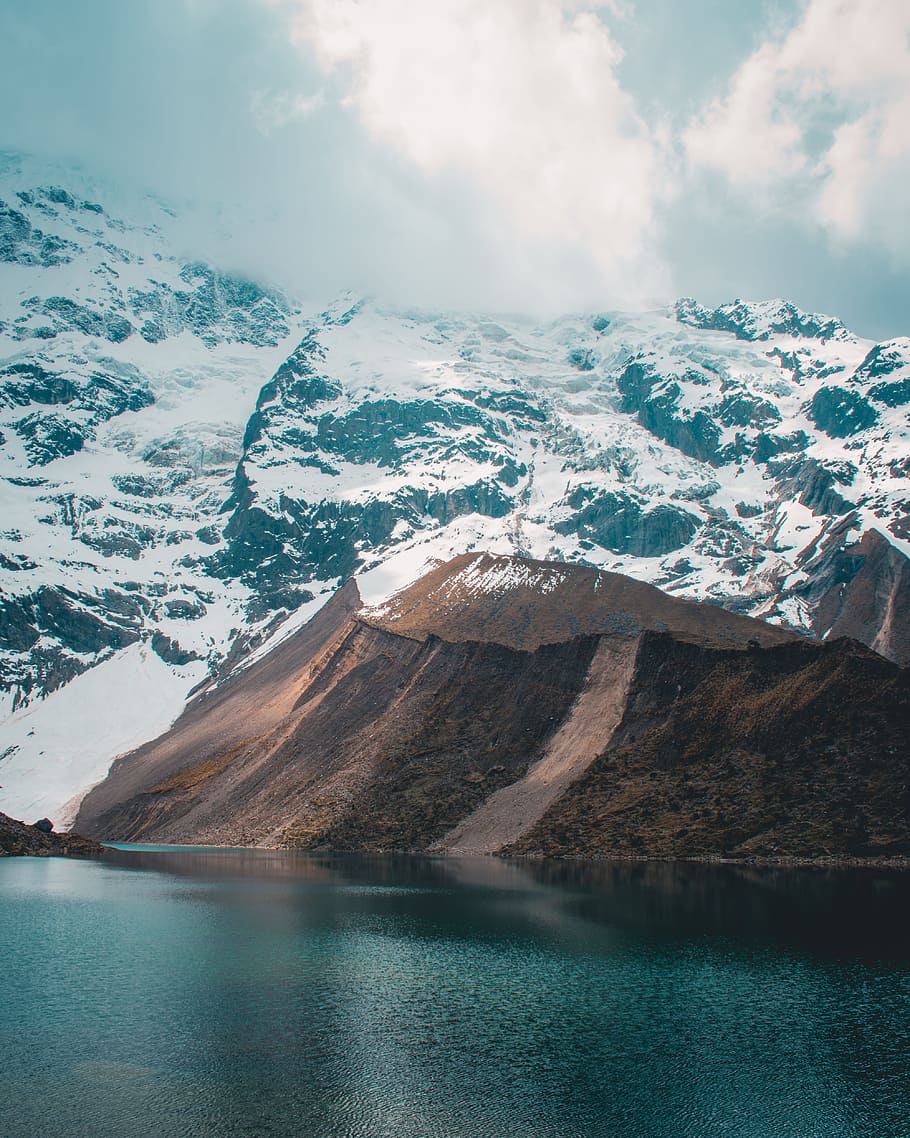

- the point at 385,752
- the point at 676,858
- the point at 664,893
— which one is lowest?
the point at 664,893

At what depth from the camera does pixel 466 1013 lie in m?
48.1

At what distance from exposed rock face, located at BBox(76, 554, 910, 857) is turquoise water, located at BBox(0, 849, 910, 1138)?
65.3 ft

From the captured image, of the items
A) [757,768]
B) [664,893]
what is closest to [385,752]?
[757,768]

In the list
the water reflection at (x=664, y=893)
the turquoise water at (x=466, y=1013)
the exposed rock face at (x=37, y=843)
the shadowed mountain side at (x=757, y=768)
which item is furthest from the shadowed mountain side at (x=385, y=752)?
the turquoise water at (x=466, y=1013)

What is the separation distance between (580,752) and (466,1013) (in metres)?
90.2

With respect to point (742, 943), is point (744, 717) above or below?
above

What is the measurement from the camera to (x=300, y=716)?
187 metres

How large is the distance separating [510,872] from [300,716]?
91.7m

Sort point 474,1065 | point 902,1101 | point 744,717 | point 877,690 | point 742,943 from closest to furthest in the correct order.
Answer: point 902,1101, point 474,1065, point 742,943, point 877,690, point 744,717

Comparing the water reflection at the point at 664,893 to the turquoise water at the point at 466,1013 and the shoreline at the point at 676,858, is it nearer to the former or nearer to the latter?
the turquoise water at the point at 466,1013

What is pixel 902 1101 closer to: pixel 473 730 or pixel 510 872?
pixel 510 872

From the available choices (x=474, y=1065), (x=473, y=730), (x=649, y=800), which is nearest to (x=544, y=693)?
(x=473, y=730)

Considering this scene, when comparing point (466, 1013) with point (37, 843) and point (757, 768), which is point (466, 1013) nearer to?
point (757, 768)

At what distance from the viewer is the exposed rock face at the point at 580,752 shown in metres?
105
